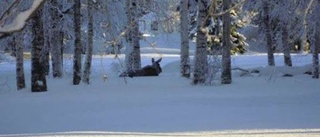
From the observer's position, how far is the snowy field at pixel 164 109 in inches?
310

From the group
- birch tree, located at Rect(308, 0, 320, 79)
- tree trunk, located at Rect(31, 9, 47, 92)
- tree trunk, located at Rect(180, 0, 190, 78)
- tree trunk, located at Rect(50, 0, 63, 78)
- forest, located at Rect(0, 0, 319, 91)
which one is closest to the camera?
tree trunk, located at Rect(31, 9, 47, 92)

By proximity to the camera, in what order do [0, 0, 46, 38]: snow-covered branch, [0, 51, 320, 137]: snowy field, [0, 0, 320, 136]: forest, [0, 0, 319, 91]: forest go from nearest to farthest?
[0, 0, 46, 38]: snow-covered branch, [0, 0, 320, 136]: forest, [0, 51, 320, 137]: snowy field, [0, 0, 319, 91]: forest

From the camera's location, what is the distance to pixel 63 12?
922 inches

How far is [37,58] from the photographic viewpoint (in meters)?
15.1

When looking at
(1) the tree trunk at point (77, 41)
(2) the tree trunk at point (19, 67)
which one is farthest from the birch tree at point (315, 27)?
(2) the tree trunk at point (19, 67)

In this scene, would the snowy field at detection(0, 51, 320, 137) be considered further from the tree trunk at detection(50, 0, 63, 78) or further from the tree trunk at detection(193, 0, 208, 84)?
the tree trunk at detection(50, 0, 63, 78)

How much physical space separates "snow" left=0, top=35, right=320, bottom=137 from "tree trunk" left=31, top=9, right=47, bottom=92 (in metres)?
0.37

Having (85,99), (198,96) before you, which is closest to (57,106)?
(85,99)

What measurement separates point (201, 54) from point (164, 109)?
6.70 metres

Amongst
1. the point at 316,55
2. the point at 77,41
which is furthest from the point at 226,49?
the point at 77,41

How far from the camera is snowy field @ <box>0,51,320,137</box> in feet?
25.8

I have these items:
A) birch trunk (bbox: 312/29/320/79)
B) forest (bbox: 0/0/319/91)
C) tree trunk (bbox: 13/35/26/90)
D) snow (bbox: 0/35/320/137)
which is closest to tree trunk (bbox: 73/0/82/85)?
forest (bbox: 0/0/319/91)

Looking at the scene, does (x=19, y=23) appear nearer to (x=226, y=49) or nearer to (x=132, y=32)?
(x=226, y=49)

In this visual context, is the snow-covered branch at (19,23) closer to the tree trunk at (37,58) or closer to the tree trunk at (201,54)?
the tree trunk at (37,58)
